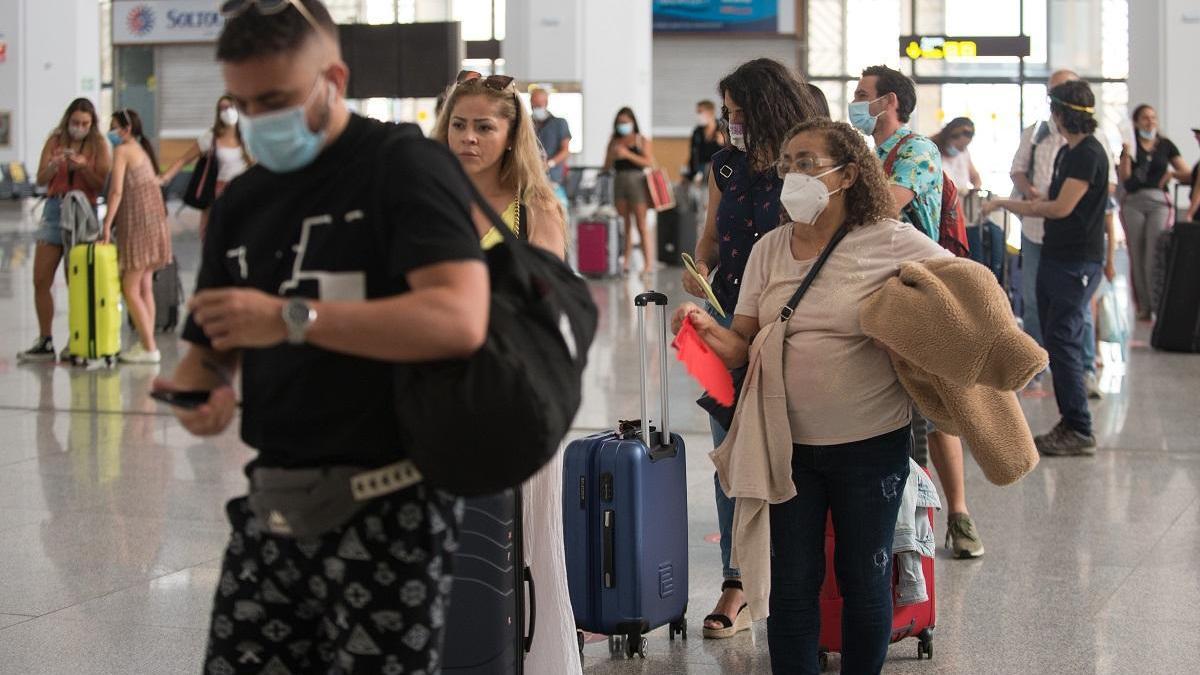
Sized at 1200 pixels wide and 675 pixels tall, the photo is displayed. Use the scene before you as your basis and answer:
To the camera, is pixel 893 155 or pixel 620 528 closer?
pixel 620 528

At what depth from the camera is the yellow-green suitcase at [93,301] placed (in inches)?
408

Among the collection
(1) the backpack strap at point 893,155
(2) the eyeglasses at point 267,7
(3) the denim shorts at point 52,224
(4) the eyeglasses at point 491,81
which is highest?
(4) the eyeglasses at point 491,81

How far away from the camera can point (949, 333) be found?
3.60m

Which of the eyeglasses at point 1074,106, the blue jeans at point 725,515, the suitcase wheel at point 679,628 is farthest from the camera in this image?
the eyeglasses at point 1074,106

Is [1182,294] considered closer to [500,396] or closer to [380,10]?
[500,396]

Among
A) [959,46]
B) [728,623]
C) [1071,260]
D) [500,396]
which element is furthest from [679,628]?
[959,46]

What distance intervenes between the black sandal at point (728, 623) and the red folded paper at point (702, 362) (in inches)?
43.1

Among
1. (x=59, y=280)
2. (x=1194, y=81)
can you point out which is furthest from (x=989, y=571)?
(x=1194, y=81)

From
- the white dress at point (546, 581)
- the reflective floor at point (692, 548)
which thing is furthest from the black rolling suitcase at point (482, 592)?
the reflective floor at point (692, 548)

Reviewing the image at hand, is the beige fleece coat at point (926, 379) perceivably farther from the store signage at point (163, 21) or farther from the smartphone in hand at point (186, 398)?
the store signage at point (163, 21)

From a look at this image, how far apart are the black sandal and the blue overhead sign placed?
32915mm

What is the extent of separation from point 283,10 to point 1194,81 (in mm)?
22157

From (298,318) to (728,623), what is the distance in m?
2.86

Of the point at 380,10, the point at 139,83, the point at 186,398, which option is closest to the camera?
the point at 186,398
